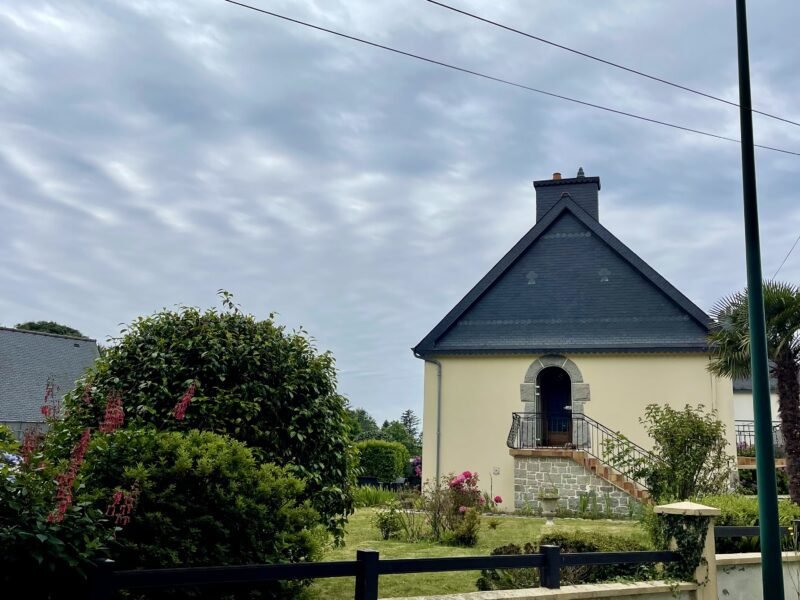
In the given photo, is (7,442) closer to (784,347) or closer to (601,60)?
(601,60)

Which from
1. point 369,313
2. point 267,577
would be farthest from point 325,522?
point 369,313

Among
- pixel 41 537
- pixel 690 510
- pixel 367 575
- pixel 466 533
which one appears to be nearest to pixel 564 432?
pixel 466 533

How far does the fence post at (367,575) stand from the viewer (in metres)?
4.50

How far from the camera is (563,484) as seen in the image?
1600 cm

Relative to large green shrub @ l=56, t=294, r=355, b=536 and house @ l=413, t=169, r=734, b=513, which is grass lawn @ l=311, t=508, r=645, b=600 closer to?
large green shrub @ l=56, t=294, r=355, b=536

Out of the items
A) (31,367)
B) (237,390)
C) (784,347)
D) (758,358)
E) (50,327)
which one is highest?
(50,327)

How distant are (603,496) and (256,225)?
32.2ft

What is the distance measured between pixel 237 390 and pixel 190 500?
5.01 ft

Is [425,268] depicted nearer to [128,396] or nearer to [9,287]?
[9,287]

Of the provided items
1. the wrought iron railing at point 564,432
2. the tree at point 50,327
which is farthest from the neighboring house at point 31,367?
the tree at point 50,327

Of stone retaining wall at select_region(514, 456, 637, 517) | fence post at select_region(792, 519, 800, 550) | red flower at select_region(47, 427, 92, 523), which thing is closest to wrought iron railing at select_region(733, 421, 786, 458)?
stone retaining wall at select_region(514, 456, 637, 517)

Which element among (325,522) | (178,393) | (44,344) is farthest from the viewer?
(44,344)

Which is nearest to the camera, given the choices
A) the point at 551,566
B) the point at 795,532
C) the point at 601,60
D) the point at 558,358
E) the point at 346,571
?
the point at 346,571

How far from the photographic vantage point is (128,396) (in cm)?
609
